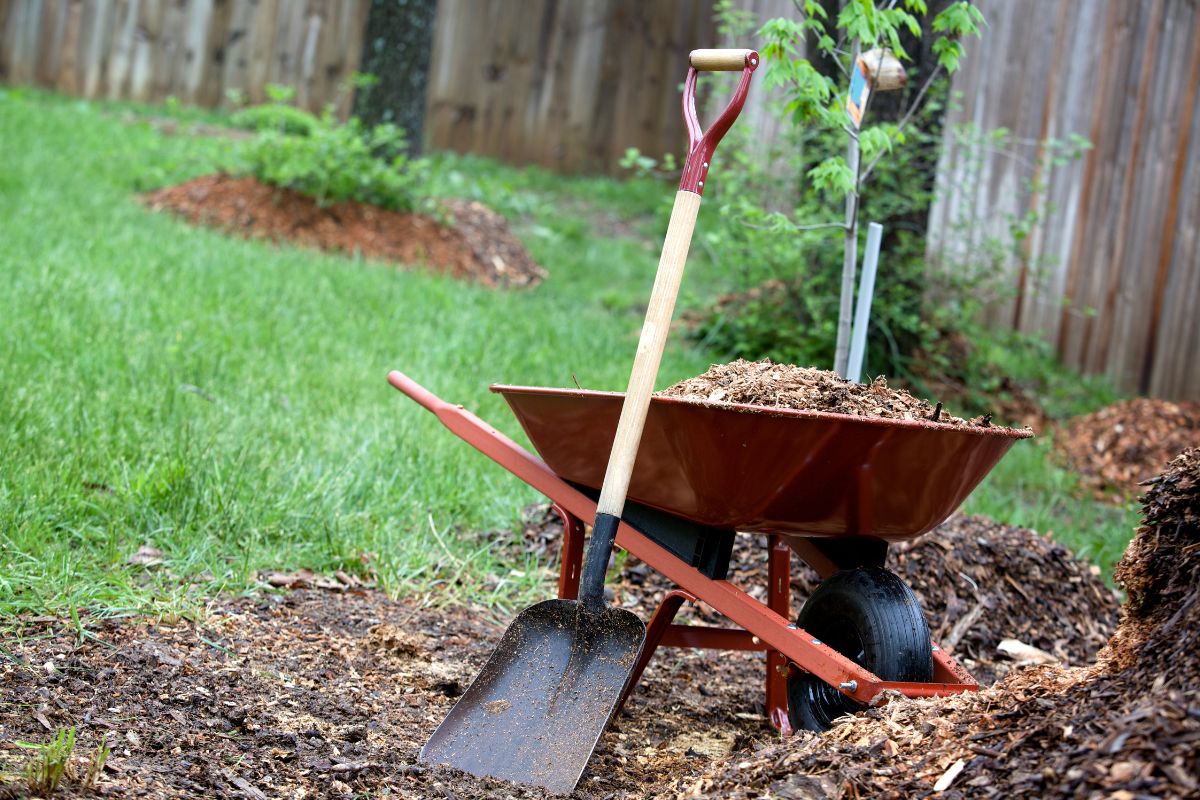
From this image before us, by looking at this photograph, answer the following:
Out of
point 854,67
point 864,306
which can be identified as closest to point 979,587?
point 864,306

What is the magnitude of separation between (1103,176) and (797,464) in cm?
607

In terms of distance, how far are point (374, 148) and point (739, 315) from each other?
325 cm

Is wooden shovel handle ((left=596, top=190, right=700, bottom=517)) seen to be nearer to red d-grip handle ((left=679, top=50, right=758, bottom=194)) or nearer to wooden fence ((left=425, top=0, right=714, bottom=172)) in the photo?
red d-grip handle ((left=679, top=50, right=758, bottom=194))

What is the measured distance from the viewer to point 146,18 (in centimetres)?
1014

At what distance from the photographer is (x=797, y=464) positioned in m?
2.01

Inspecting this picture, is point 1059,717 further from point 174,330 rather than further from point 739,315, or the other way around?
point 739,315

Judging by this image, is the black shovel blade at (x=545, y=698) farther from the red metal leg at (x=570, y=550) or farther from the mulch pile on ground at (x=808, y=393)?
the mulch pile on ground at (x=808, y=393)

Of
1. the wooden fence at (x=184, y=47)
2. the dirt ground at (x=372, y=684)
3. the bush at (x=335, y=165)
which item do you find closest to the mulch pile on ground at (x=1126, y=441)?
the dirt ground at (x=372, y=684)

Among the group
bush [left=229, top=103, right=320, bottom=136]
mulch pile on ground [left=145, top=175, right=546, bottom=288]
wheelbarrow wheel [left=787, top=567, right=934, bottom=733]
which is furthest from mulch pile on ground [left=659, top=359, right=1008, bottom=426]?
bush [left=229, top=103, right=320, bottom=136]

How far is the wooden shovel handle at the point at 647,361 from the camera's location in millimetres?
2156

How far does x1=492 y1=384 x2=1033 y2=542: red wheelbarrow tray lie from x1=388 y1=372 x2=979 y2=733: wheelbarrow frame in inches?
5.5

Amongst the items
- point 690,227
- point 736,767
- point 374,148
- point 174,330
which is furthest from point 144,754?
point 374,148

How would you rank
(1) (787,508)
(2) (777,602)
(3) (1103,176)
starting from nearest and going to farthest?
(1) (787,508) < (2) (777,602) < (3) (1103,176)

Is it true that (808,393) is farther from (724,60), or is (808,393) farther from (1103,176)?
(1103,176)
